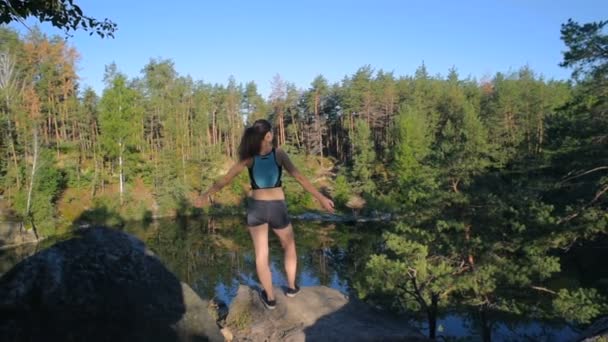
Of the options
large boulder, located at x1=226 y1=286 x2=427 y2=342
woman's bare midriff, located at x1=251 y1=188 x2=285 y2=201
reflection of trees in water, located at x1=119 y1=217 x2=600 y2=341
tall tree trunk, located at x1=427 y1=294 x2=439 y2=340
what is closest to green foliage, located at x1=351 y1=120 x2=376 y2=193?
reflection of trees in water, located at x1=119 y1=217 x2=600 y2=341

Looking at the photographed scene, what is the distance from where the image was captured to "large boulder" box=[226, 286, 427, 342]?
18.5 feet

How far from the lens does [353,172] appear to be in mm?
52594

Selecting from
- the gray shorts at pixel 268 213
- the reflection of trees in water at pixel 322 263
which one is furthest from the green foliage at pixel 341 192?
the gray shorts at pixel 268 213

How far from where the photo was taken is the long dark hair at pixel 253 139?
15.1 ft

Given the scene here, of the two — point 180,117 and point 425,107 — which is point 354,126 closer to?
point 425,107

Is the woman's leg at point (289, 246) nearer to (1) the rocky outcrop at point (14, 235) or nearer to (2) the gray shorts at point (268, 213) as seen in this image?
(2) the gray shorts at point (268, 213)

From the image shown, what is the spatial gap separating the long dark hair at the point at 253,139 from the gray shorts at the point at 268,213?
0.50 metres

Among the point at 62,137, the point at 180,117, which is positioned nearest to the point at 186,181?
the point at 180,117

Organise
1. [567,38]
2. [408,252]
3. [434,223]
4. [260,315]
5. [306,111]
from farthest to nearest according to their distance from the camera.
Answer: [306,111], [434,223], [408,252], [567,38], [260,315]

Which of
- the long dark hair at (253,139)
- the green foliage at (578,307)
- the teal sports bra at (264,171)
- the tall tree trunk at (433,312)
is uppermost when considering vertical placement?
the long dark hair at (253,139)

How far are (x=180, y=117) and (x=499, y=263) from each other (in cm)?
5127

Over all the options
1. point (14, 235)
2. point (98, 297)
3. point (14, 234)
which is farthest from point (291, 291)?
point (14, 234)

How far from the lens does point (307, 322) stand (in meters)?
5.82

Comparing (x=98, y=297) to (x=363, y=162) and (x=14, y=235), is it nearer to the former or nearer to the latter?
(x=14, y=235)
